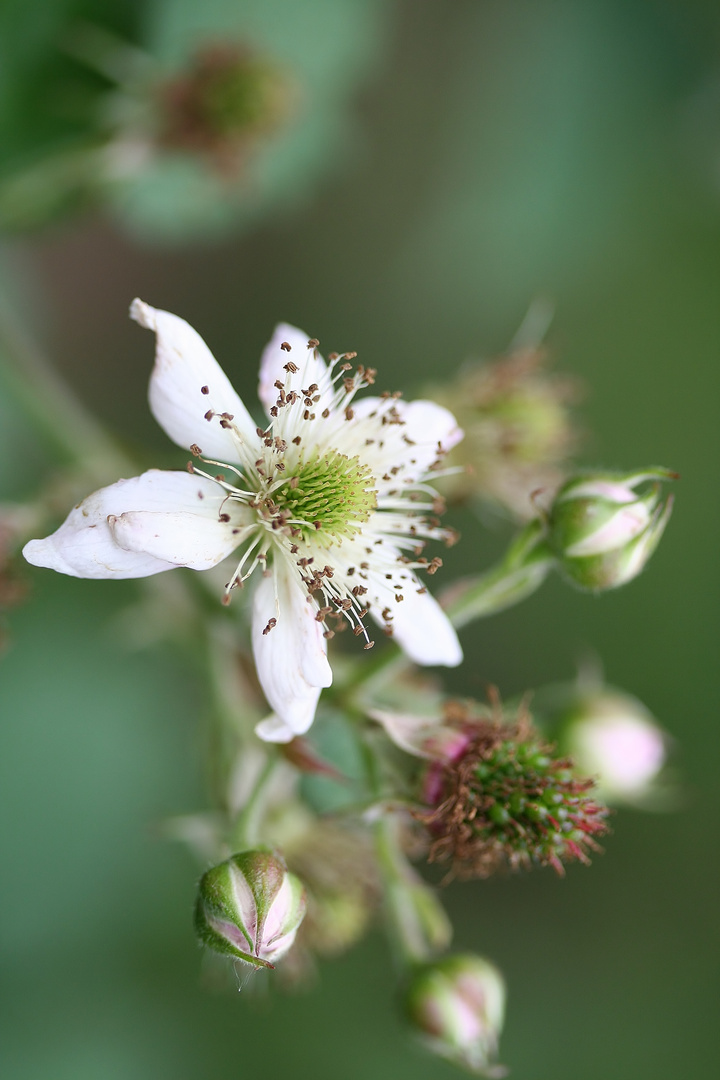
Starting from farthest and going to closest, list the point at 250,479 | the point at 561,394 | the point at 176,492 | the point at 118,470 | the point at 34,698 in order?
the point at 34,698 → the point at 561,394 → the point at 118,470 → the point at 250,479 → the point at 176,492

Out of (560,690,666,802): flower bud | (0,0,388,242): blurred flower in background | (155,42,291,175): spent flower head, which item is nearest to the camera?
(560,690,666,802): flower bud

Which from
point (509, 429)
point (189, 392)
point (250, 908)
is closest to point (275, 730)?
point (250, 908)

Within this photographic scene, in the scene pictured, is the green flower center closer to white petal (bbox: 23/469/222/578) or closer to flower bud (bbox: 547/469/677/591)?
white petal (bbox: 23/469/222/578)

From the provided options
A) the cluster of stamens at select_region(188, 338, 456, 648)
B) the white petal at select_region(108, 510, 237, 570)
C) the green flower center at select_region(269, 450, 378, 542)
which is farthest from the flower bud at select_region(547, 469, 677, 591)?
the white petal at select_region(108, 510, 237, 570)

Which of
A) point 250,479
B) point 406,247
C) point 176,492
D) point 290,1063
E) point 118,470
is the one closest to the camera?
point 176,492

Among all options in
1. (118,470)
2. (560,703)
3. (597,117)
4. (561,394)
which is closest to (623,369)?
(597,117)

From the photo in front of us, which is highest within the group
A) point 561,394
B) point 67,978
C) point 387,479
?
point 561,394

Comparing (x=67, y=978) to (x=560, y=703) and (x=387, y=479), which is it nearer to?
(x=560, y=703)
